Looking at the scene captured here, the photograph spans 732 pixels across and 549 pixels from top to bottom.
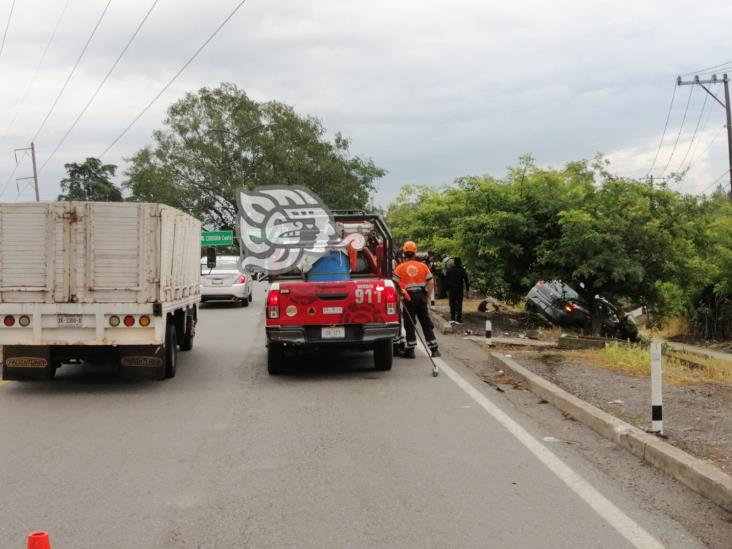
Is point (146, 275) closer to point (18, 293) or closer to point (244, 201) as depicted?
point (18, 293)

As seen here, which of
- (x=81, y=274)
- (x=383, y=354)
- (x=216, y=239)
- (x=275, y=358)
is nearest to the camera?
(x=81, y=274)

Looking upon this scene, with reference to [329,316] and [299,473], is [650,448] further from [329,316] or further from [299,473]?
[329,316]

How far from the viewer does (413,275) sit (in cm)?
1348

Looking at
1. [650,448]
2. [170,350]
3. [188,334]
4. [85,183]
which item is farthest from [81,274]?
[85,183]

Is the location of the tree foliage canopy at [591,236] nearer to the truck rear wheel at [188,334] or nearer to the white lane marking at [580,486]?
the truck rear wheel at [188,334]

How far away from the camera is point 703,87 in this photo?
37469 mm

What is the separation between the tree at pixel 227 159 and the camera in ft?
237

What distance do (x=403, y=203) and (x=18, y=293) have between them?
35.2m

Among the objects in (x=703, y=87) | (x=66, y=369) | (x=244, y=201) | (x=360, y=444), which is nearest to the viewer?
(x=360, y=444)

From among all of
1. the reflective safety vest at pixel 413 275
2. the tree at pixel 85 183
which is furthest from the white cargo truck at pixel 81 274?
the tree at pixel 85 183

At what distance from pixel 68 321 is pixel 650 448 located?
7.04 m

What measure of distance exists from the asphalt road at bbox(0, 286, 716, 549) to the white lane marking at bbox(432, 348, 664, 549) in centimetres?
2

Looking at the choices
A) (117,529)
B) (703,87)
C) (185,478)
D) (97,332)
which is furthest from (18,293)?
(703,87)

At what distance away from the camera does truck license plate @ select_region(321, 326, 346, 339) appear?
11.8 metres
